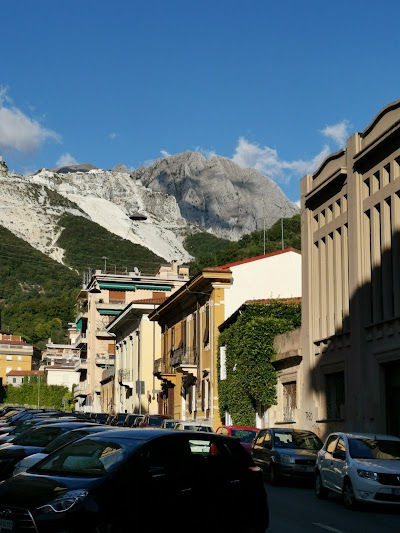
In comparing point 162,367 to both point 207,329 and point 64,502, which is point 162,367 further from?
point 64,502

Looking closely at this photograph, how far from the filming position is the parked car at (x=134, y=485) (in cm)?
819

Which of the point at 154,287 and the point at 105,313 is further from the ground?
the point at 154,287

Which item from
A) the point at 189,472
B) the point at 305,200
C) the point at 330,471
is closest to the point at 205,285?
the point at 305,200

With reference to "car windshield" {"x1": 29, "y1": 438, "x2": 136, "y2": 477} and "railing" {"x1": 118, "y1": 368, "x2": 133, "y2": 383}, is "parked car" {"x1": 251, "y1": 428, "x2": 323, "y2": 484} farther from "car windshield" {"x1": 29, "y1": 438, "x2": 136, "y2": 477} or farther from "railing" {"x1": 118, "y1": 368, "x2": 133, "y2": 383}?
"railing" {"x1": 118, "y1": 368, "x2": 133, "y2": 383}

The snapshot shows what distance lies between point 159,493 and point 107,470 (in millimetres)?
597

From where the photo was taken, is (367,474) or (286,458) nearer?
(367,474)

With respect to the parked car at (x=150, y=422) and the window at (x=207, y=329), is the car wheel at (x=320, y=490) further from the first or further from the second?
the window at (x=207, y=329)

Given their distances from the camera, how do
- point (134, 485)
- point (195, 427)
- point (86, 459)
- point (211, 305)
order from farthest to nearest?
point (211, 305) < point (195, 427) < point (86, 459) < point (134, 485)

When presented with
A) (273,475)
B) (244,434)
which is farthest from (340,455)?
(244,434)

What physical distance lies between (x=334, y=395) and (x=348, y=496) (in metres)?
14.6

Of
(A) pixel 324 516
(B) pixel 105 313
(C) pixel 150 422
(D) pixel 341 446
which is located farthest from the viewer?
(B) pixel 105 313

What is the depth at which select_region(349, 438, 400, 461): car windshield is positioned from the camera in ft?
54.7

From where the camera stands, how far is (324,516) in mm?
15047

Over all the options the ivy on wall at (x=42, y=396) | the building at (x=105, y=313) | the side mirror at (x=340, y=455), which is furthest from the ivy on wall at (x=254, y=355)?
the ivy on wall at (x=42, y=396)
